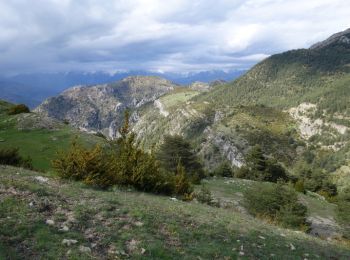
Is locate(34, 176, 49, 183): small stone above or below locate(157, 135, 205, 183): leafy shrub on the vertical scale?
above

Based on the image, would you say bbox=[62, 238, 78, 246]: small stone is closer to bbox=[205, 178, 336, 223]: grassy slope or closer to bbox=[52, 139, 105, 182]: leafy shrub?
bbox=[52, 139, 105, 182]: leafy shrub

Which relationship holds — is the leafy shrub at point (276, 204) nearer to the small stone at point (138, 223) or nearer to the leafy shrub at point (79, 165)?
the leafy shrub at point (79, 165)

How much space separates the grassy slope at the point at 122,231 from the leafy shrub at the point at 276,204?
1114 cm

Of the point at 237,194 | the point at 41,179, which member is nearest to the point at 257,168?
the point at 237,194

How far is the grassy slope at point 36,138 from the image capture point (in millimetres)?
32784

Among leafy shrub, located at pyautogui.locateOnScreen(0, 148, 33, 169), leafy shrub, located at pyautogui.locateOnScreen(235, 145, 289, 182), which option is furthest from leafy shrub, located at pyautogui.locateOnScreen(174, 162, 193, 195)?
leafy shrub, located at pyautogui.locateOnScreen(235, 145, 289, 182)

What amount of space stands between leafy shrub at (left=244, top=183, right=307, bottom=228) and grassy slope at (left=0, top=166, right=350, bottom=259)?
1114 cm

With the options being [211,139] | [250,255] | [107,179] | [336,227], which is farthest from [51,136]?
[211,139]

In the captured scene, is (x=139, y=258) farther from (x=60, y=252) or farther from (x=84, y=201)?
(x=84, y=201)

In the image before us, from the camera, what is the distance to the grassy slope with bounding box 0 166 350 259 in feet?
32.3

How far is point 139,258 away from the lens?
966cm

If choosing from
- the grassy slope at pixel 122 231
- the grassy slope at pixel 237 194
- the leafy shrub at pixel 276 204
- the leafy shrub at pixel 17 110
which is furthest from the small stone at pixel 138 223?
the leafy shrub at pixel 17 110

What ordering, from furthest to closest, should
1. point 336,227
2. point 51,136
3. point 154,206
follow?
point 51,136 → point 336,227 → point 154,206

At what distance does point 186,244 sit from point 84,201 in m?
4.26
